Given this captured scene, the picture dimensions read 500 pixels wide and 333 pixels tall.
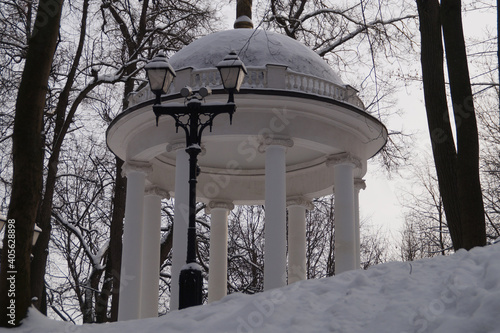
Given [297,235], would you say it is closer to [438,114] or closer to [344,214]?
[344,214]

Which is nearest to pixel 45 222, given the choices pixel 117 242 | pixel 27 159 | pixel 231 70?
pixel 117 242

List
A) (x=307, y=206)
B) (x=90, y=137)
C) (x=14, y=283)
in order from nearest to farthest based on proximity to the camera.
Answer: (x=14, y=283) < (x=307, y=206) < (x=90, y=137)

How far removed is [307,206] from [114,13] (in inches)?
447

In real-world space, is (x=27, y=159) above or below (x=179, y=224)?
below

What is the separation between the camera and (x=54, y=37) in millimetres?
10742

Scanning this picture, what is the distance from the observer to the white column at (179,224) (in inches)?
748

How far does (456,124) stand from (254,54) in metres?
10.3

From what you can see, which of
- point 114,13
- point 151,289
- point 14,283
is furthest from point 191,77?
point 14,283

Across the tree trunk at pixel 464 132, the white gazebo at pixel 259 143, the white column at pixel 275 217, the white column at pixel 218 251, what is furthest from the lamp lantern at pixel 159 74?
the white column at pixel 218 251

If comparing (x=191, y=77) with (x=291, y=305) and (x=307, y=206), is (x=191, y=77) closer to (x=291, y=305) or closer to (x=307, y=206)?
(x=307, y=206)

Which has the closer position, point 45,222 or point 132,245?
point 45,222

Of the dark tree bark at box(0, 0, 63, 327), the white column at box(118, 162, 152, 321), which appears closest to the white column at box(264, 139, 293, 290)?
the white column at box(118, 162, 152, 321)

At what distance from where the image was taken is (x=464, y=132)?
1186 centimetres

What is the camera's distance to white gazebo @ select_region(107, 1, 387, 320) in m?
19.6
